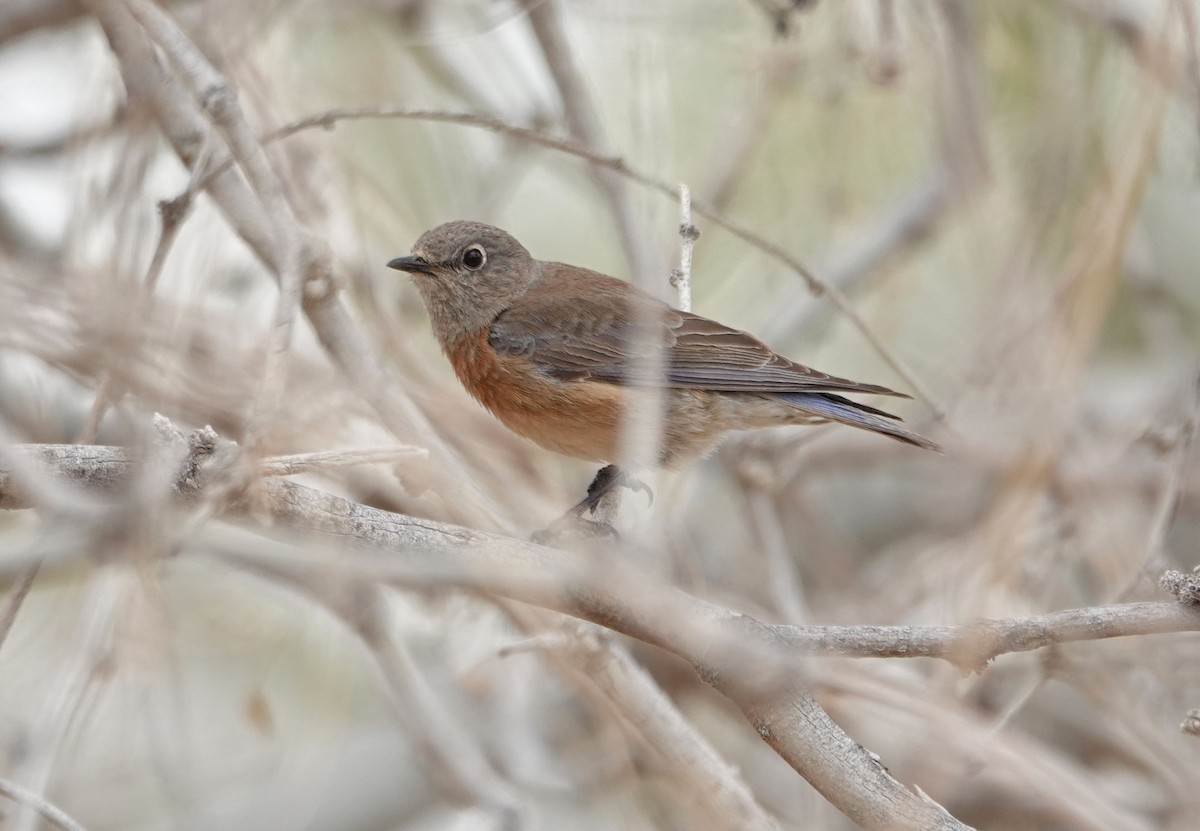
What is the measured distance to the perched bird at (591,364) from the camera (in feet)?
14.8

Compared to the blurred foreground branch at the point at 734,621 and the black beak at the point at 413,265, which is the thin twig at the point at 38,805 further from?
the black beak at the point at 413,265

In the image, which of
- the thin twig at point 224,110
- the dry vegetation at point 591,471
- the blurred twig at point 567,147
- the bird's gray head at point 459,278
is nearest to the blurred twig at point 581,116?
the dry vegetation at point 591,471

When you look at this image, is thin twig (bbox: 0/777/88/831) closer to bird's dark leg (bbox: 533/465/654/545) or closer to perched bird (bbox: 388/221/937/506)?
bird's dark leg (bbox: 533/465/654/545)

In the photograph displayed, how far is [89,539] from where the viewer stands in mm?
1882

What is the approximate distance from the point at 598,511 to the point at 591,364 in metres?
0.68

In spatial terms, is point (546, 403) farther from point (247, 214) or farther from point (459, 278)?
point (247, 214)

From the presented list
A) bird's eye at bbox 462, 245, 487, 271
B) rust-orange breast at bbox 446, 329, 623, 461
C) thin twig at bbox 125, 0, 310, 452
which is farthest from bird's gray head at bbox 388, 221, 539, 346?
thin twig at bbox 125, 0, 310, 452

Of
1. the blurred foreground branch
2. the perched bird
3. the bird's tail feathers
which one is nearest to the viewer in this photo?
the blurred foreground branch

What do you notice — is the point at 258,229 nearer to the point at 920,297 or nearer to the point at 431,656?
the point at 431,656

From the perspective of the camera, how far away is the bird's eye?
16.7ft

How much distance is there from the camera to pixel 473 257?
200 inches

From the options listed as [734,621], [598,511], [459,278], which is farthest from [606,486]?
[734,621]

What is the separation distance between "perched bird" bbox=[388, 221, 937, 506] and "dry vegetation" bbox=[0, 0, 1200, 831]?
236 mm

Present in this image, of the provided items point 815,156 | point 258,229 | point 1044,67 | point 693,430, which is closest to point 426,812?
point 693,430
